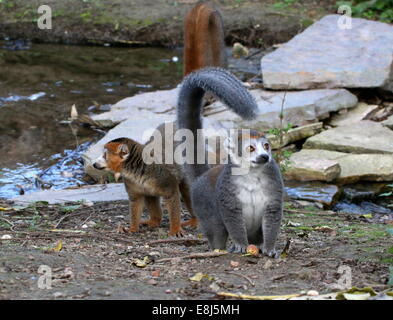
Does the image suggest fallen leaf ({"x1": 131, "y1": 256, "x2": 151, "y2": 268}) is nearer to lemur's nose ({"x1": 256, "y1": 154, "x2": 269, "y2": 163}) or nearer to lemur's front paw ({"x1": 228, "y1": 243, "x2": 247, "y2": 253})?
lemur's front paw ({"x1": 228, "y1": 243, "x2": 247, "y2": 253})

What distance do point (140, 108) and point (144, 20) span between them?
201 inches

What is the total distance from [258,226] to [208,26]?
19.6ft

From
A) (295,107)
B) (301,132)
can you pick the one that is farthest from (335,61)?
(301,132)

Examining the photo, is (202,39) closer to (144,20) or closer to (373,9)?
(144,20)

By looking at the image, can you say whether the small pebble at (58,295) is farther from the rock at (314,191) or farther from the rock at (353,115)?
the rock at (353,115)

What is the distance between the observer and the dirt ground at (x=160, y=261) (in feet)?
14.1

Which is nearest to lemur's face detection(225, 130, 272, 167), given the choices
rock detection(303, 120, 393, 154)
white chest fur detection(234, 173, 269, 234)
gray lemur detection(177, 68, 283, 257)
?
gray lemur detection(177, 68, 283, 257)

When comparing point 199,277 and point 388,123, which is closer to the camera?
point 199,277

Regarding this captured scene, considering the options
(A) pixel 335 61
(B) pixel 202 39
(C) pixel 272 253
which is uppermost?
(B) pixel 202 39

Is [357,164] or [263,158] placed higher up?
[263,158]

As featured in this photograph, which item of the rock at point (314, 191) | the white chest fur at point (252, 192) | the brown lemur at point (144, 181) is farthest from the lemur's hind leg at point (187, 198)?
the rock at point (314, 191)

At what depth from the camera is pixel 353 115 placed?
10.8 metres

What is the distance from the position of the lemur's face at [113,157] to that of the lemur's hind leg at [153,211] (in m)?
0.57

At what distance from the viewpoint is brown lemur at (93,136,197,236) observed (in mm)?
6562
